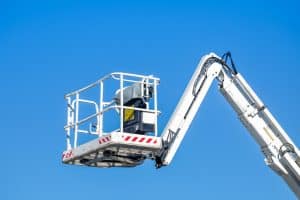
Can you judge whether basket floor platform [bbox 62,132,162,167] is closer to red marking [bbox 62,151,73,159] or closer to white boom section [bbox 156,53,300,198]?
red marking [bbox 62,151,73,159]

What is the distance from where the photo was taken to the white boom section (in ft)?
50.3

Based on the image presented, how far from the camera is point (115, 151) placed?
14336 mm

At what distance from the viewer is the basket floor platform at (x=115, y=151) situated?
13969 mm

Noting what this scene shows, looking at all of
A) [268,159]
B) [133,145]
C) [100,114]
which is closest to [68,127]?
[100,114]

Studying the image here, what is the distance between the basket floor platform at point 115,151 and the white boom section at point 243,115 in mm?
735

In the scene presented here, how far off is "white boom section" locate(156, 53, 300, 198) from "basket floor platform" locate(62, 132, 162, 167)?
2.41 feet

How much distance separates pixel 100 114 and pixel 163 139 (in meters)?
1.43

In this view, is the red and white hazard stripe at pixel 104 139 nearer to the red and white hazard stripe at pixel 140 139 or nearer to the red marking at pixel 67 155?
the red and white hazard stripe at pixel 140 139

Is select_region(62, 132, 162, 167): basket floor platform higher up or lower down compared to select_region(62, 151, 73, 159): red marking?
lower down

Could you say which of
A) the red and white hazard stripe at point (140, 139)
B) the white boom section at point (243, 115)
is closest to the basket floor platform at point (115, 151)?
the red and white hazard stripe at point (140, 139)

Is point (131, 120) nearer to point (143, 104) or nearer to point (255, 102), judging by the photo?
point (143, 104)

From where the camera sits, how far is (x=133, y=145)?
46.1 ft

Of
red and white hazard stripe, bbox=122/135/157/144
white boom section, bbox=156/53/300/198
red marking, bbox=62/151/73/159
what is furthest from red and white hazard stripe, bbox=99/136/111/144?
white boom section, bbox=156/53/300/198

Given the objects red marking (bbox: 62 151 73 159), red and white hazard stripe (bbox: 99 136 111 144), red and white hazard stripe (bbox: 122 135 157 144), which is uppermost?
red marking (bbox: 62 151 73 159)
